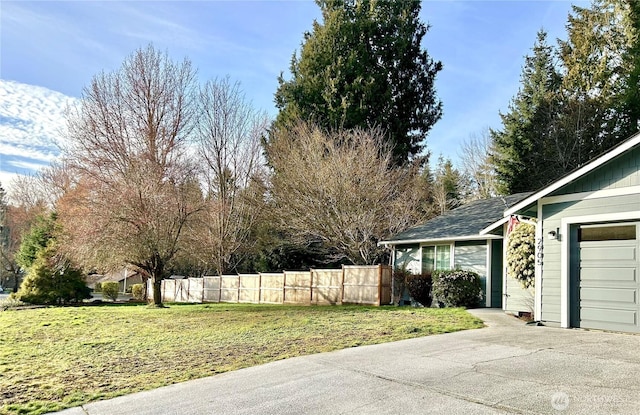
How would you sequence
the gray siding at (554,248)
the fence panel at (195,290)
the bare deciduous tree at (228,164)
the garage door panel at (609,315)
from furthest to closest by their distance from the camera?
the bare deciduous tree at (228,164) → the fence panel at (195,290) → the gray siding at (554,248) → the garage door panel at (609,315)

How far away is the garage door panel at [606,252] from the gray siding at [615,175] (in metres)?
1.14

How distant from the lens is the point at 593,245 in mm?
9688

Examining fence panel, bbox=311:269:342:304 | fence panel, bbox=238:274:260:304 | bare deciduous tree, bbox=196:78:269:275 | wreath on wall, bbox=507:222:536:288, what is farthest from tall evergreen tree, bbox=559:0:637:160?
fence panel, bbox=238:274:260:304

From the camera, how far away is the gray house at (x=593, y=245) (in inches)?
357

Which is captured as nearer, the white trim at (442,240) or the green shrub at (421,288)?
the white trim at (442,240)

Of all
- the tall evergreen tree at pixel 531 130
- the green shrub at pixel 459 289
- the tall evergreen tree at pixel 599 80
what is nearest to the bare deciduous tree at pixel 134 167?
the green shrub at pixel 459 289

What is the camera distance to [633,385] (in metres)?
5.50

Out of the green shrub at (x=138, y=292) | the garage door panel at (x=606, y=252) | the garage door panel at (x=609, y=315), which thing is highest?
the garage door panel at (x=606, y=252)

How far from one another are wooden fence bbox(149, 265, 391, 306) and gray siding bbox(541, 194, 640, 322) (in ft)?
24.2

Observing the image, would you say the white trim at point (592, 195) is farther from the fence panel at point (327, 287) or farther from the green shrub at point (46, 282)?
the green shrub at point (46, 282)

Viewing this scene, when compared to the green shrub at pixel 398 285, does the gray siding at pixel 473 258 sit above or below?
above

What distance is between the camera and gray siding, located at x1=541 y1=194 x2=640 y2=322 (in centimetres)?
979

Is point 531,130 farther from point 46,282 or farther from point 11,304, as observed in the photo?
point 11,304

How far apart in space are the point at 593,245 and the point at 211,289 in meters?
20.5
